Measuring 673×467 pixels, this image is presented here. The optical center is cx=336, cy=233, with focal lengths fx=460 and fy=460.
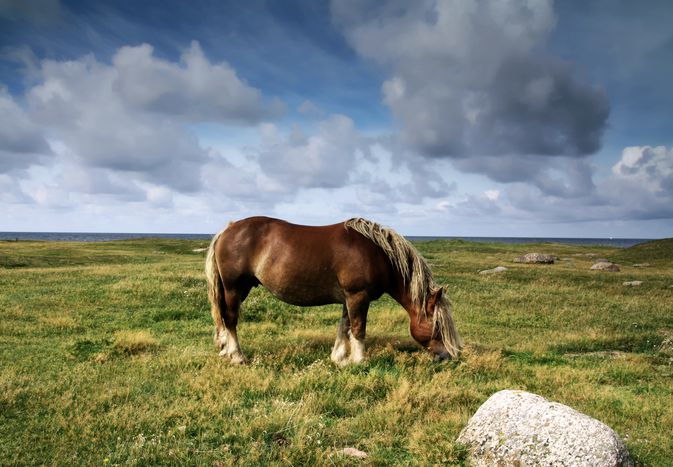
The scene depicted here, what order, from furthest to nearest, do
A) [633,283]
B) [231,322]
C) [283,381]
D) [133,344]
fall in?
[633,283], [133,344], [231,322], [283,381]

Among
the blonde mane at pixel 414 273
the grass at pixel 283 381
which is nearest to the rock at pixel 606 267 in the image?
the grass at pixel 283 381

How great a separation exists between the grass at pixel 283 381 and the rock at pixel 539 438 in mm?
385

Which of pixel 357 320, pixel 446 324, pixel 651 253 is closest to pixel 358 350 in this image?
pixel 357 320

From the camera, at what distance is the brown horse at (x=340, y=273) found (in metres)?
9.23

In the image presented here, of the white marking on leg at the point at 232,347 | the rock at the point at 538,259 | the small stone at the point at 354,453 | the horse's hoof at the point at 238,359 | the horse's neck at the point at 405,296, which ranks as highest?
the horse's neck at the point at 405,296

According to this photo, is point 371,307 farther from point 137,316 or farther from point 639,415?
point 639,415

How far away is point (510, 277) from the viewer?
2686 centimetres

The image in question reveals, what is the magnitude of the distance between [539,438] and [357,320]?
454cm

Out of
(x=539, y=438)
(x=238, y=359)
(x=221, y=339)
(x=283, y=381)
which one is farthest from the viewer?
(x=221, y=339)

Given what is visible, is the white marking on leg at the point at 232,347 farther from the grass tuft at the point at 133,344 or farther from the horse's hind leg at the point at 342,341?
the grass tuft at the point at 133,344

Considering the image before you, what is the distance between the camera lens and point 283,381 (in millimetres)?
8148

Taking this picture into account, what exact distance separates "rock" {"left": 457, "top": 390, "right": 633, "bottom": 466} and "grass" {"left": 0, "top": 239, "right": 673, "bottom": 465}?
385 mm

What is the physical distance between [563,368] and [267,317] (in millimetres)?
8859

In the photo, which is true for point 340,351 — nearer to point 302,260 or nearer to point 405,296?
point 405,296
